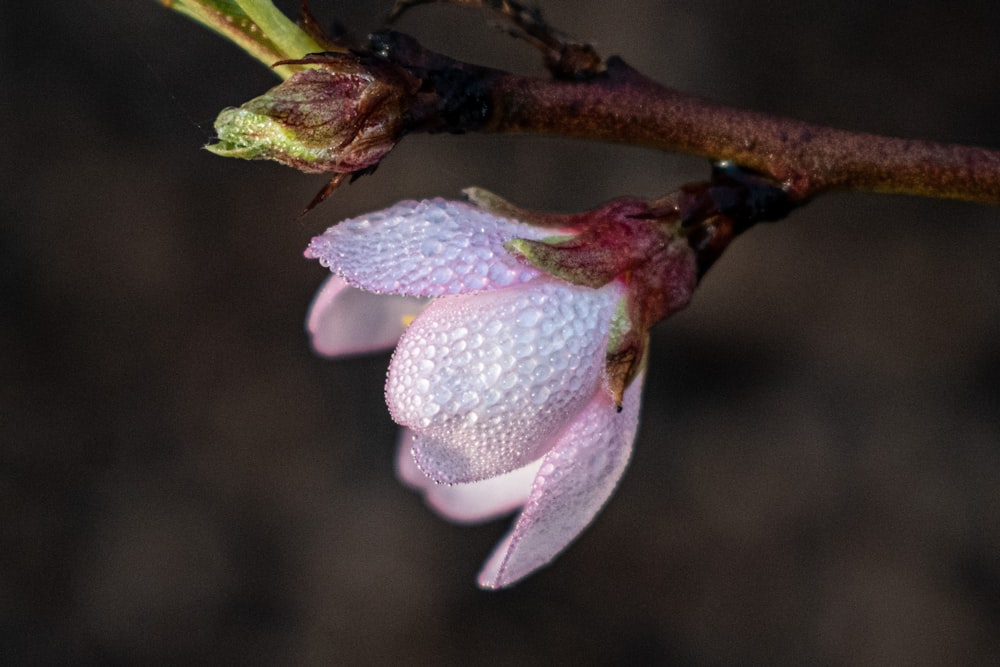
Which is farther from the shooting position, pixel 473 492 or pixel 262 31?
pixel 473 492

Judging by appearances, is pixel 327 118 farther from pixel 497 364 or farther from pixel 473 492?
pixel 473 492

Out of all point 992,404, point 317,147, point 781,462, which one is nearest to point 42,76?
point 781,462

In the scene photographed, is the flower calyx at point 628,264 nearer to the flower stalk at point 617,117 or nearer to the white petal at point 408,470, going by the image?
the flower stalk at point 617,117

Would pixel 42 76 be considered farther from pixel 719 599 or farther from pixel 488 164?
pixel 719 599

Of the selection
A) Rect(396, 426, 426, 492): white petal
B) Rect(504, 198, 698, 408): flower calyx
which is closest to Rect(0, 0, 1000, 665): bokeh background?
Rect(396, 426, 426, 492): white petal

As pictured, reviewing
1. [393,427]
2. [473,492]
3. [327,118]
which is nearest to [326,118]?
[327,118]

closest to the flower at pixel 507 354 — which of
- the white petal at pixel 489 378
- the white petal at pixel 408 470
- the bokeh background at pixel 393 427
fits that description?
the white petal at pixel 489 378
